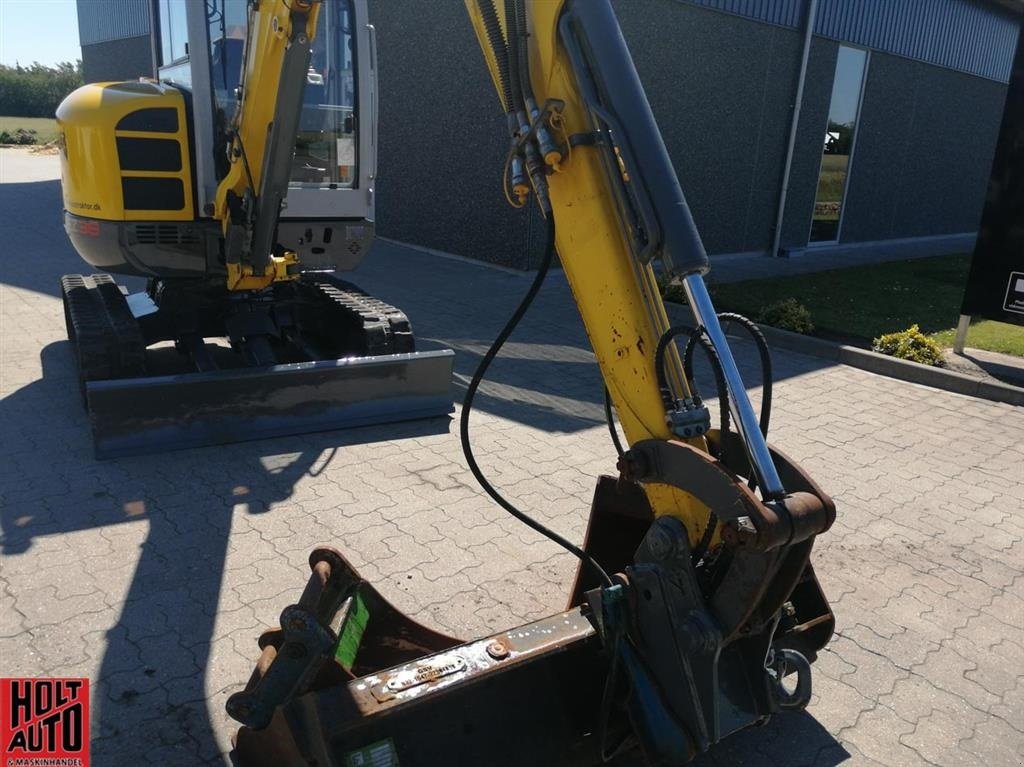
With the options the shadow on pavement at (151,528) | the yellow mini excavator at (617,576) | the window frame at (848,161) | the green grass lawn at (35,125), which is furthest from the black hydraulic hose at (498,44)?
the green grass lawn at (35,125)

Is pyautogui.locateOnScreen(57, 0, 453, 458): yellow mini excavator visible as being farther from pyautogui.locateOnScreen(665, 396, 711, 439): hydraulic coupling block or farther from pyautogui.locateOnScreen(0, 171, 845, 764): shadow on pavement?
pyautogui.locateOnScreen(665, 396, 711, 439): hydraulic coupling block

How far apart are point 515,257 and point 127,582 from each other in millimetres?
8490

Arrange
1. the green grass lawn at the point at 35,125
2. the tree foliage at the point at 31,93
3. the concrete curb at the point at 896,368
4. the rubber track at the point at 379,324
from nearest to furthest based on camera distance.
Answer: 1. the rubber track at the point at 379,324
2. the concrete curb at the point at 896,368
3. the green grass lawn at the point at 35,125
4. the tree foliage at the point at 31,93

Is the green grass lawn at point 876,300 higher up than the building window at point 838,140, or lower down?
lower down

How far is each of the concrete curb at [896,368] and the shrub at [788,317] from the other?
6.6 inches

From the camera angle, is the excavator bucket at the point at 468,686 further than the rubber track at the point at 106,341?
No

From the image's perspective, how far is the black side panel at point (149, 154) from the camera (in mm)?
5383

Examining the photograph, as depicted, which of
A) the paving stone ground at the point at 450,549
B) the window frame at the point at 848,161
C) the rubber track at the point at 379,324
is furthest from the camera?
the window frame at the point at 848,161

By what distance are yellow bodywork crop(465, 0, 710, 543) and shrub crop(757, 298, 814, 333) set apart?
6.74 meters

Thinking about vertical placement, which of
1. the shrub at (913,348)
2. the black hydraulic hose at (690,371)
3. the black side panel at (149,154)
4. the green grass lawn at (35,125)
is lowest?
the shrub at (913,348)

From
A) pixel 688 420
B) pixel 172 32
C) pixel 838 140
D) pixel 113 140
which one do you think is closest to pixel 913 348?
pixel 688 420

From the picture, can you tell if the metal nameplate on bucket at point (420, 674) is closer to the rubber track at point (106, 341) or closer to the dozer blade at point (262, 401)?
the dozer blade at point (262, 401)

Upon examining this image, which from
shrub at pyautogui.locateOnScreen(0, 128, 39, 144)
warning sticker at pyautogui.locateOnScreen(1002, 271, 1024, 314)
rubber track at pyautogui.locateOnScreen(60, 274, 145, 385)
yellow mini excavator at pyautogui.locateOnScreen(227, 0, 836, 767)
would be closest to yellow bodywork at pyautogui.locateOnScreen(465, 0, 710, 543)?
yellow mini excavator at pyautogui.locateOnScreen(227, 0, 836, 767)

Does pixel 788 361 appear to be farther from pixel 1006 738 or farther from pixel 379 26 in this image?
pixel 379 26
